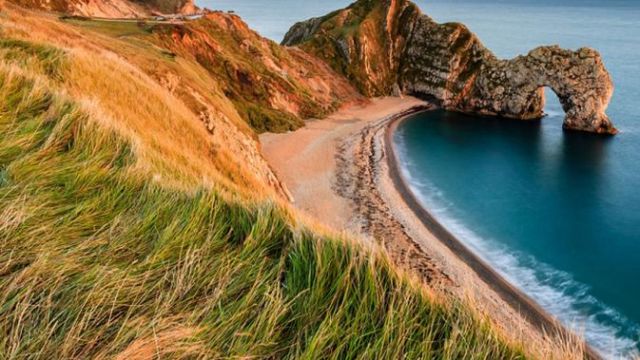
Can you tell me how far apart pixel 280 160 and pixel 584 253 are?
2895cm

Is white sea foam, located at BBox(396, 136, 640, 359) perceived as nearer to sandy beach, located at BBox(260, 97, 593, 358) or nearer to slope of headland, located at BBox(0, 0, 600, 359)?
sandy beach, located at BBox(260, 97, 593, 358)

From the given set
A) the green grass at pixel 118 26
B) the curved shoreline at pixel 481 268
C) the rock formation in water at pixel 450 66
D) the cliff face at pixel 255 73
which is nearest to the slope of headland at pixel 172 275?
the curved shoreline at pixel 481 268

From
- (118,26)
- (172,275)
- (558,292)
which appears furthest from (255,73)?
(172,275)

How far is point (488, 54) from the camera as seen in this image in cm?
8169

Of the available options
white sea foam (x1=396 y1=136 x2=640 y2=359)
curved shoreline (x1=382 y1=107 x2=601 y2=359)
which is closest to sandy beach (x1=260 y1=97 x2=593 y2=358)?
curved shoreline (x1=382 y1=107 x2=601 y2=359)

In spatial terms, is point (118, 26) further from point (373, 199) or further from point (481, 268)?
point (481, 268)

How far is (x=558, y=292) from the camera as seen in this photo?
29.0 metres

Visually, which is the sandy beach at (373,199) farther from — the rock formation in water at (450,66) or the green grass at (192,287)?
the rock formation in water at (450,66)

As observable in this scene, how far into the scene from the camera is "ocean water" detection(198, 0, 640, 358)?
94.0 feet

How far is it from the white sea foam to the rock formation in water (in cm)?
4150

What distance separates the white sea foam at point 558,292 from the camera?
24.1 meters

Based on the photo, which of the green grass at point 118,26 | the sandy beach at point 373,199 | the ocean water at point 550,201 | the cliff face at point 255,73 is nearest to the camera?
the sandy beach at point 373,199

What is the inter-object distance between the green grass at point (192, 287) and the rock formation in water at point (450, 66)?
73.9 m

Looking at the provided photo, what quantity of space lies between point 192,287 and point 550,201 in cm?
4841
